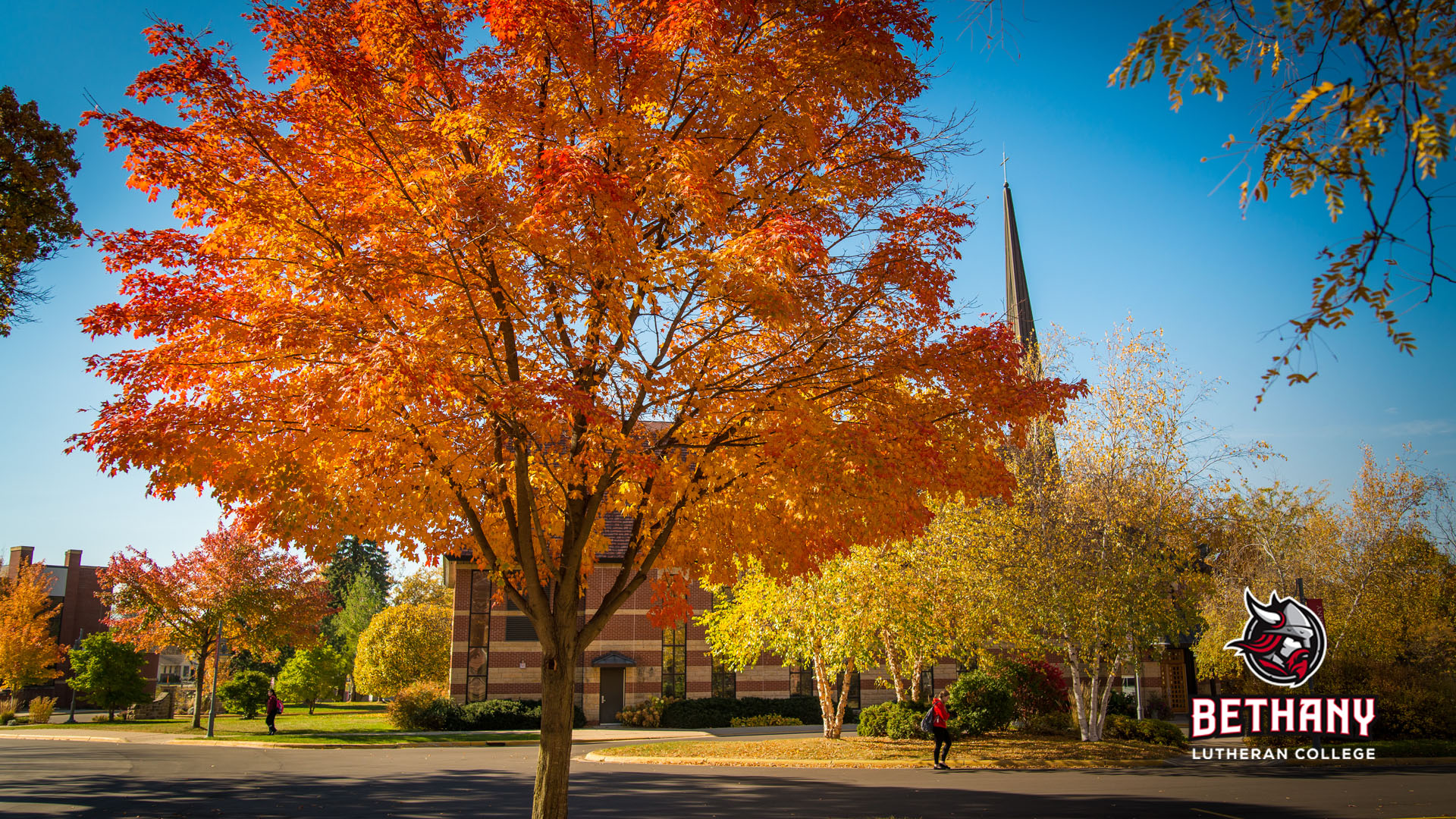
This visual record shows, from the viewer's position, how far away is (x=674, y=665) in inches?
1328

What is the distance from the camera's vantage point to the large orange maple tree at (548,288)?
6844mm

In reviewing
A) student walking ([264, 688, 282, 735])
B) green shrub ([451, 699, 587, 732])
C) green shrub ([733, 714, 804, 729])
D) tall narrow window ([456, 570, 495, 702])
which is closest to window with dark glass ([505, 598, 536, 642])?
tall narrow window ([456, 570, 495, 702])

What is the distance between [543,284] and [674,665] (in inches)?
1113

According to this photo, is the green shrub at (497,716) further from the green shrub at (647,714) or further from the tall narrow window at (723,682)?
the tall narrow window at (723,682)

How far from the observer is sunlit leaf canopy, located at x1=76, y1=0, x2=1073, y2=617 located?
269 inches

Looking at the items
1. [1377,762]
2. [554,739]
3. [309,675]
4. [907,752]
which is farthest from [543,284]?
[309,675]

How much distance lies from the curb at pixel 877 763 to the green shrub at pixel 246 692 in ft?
78.9

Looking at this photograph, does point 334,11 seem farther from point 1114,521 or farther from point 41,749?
point 41,749

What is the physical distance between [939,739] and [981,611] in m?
4.23

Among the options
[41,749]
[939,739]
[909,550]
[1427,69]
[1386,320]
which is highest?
[1427,69]

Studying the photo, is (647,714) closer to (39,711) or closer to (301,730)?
(301,730)

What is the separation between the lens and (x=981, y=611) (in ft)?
70.2

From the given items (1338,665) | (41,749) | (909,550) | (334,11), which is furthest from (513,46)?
(1338,665)

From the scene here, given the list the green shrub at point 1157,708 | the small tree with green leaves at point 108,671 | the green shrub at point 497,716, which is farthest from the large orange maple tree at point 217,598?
the green shrub at point 1157,708
